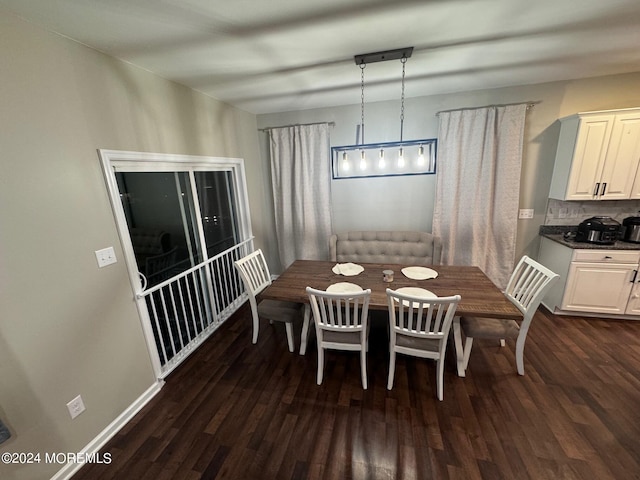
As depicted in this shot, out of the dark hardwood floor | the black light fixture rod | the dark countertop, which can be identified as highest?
the black light fixture rod

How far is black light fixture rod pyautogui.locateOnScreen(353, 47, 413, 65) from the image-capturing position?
74.6 inches

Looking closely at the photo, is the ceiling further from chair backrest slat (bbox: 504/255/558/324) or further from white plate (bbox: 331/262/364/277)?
white plate (bbox: 331/262/364/277)

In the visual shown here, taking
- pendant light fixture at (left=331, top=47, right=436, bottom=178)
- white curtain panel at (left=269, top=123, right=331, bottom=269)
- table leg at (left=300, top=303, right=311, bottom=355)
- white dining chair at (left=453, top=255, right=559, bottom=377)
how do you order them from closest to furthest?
white dining chair at (left=453, top=255, right=559, bottom=377) → table leg at (left=300, top=303, right=311, bottom=355) → pendant light fixture at (left=331, top=47, right=436, bottom=178) → white curtain panel at (left=269, top=123, right=331, bottom=269)

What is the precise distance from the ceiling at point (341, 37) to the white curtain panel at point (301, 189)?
97 cm

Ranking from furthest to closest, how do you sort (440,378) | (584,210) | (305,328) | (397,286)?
1. (584,210)
2. (305,328)
3. (397,286)
4. (440,378)

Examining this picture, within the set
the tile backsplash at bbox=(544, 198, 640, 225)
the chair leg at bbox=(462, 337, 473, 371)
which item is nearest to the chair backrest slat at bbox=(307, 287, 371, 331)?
the chair leg at bbox=(462, 337, 473, 371)

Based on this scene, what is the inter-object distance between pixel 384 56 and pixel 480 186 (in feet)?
6.75

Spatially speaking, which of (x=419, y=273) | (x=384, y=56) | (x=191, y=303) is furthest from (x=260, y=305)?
(x=384, y=56)

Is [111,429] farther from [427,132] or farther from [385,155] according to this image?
[427,132]

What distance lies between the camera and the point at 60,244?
1.50 meters

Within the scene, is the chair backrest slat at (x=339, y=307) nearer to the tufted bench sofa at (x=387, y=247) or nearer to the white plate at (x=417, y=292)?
the white plate at (x=417, y=292)

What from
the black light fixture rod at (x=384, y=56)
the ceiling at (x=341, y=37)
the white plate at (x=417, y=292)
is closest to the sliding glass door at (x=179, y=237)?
the ceiling at (x=341, y=37)

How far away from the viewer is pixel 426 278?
2.42m

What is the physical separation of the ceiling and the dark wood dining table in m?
1.89
